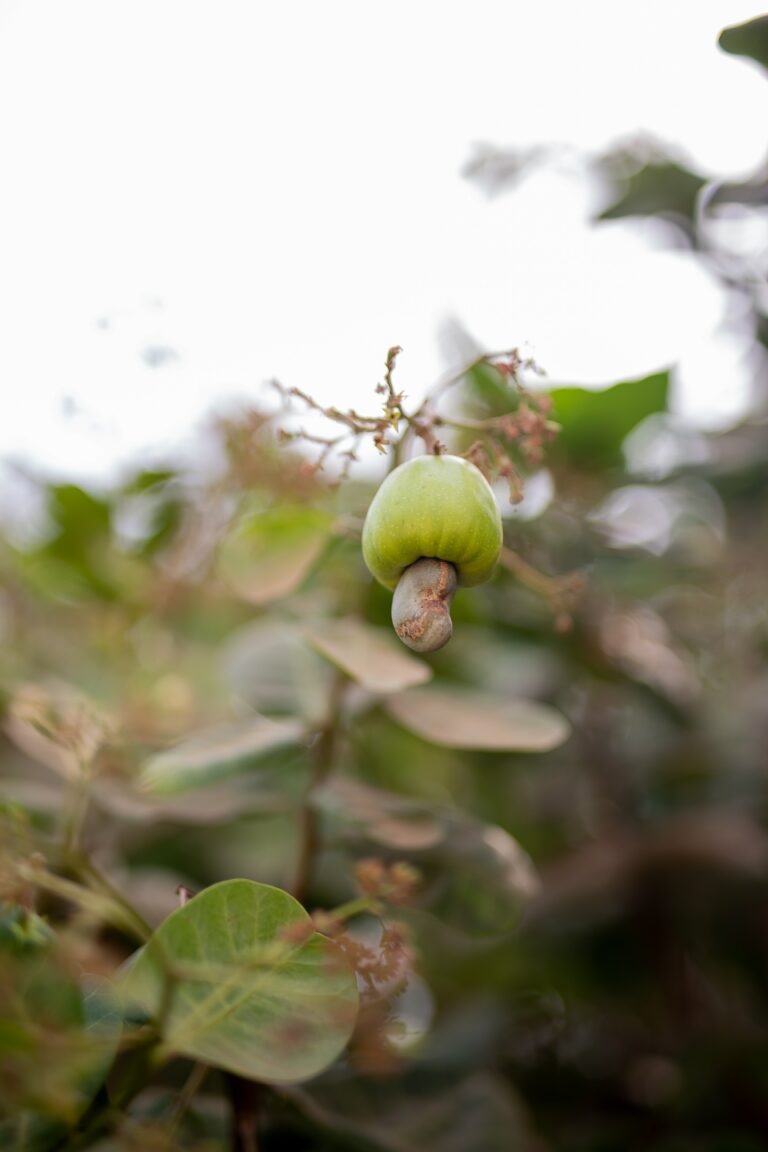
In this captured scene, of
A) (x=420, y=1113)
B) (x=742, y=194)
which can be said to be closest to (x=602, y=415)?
(x=742, y=194)

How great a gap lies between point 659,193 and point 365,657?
2.37 ft

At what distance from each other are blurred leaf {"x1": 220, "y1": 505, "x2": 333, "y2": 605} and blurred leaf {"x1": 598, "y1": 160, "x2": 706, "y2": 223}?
567 millimetres

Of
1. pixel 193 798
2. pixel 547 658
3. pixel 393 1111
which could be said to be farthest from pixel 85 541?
pixel 393 1111

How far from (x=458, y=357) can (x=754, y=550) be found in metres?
0.54

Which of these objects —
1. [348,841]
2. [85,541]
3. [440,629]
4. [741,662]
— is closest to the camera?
[440,629]

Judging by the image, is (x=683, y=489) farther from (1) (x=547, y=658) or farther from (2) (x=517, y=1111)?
(2) (x=517, y=1111)

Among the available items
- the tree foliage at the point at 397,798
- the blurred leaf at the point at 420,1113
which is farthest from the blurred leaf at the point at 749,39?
the blurred leaf at the point at 420,1113

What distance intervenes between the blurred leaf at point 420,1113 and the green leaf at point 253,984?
0.24 m

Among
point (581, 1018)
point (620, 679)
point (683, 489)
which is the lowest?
point (581, 1018)

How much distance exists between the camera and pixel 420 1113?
873 millimetres

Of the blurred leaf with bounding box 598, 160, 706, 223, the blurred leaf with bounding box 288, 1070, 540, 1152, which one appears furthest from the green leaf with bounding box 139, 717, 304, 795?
the blurred leaf with bounding box 598, 160, 706, 223

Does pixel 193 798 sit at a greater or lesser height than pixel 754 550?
greater

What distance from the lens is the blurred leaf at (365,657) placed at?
73 cm

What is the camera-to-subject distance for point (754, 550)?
4.60ft
